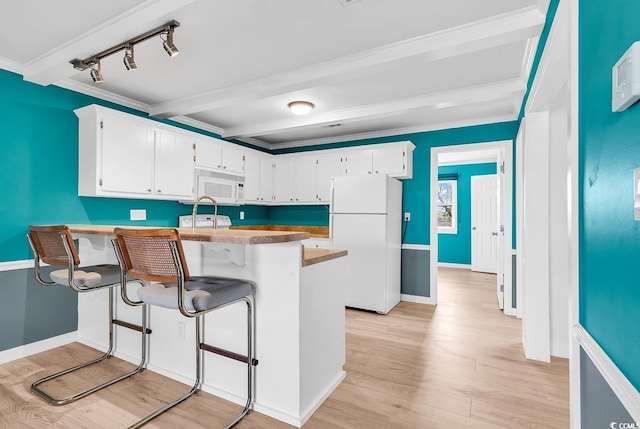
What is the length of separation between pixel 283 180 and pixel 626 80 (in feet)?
15.1

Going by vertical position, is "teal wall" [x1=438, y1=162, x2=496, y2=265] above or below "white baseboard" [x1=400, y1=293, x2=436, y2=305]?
above

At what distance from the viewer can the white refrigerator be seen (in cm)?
381

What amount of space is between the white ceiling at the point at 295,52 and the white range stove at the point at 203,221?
129 centimetres

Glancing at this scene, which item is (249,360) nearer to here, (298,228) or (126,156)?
(126,156)

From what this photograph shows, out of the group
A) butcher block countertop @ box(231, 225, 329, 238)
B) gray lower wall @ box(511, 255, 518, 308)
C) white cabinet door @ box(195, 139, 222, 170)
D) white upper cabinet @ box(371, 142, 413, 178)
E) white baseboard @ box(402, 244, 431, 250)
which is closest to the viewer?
gray lower wall @ box(511, 255, 518, 308)

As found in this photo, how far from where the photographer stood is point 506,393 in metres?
2.13

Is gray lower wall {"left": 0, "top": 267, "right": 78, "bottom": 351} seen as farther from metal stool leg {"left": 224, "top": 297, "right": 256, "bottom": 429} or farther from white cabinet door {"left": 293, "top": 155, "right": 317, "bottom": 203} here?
white cabinet door {"left": 293, "top": 155, "right": 317, "bottom": 203}

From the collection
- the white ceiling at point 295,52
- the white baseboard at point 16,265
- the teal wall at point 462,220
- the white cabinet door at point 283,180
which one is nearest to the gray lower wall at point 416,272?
the white ceiling at point 295,52

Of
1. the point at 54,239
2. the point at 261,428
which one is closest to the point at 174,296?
the point at 261,428

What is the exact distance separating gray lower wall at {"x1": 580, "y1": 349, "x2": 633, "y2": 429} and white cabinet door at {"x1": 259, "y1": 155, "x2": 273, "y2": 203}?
4.36 m

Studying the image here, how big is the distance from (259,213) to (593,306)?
15.9 feet

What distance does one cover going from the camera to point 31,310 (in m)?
2.74

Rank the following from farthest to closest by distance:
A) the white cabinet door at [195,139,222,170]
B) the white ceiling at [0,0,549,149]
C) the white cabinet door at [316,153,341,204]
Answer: the white cabinet door at [316,153,341,204] → the white cabinet door at [195,139,222,170] → the white ceiling at [0,0,549,149]

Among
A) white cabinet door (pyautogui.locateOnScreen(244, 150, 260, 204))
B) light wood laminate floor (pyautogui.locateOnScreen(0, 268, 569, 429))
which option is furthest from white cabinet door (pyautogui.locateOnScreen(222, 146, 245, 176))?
light wood laminate floor (pyautogui.locateOnScreen(0, 268, 569, 429))
